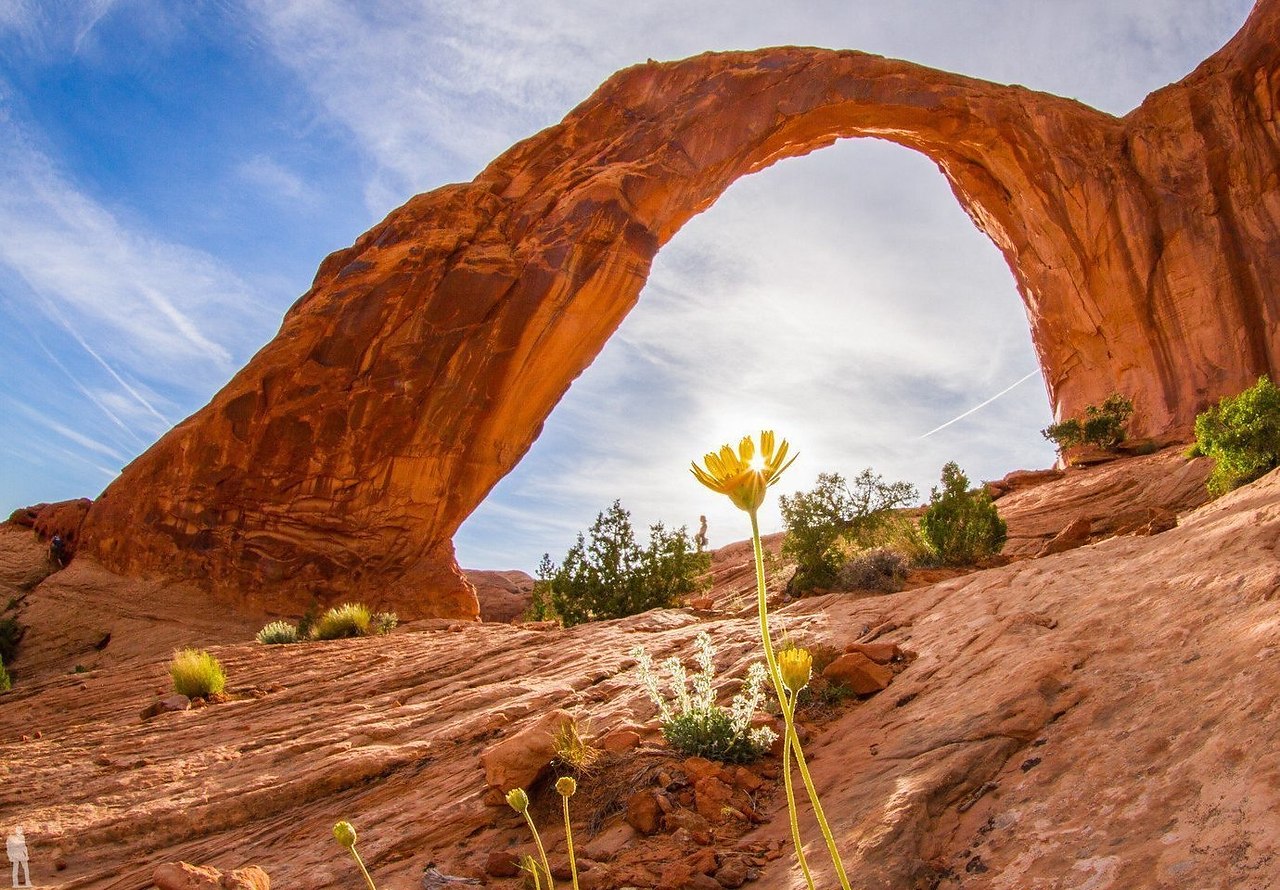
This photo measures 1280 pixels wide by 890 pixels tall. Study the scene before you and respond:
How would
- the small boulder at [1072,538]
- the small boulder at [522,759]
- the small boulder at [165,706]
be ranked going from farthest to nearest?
the small boulder at [1072,538] < the small boulder at [165,706] < the small boulder at [522,759]

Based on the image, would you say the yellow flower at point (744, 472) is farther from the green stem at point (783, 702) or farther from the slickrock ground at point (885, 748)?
the slickrock ground at point (885, 748)

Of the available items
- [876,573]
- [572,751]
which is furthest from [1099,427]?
[572,751]

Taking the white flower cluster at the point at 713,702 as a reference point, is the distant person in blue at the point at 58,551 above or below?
above

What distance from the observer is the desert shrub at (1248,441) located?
10.1 m

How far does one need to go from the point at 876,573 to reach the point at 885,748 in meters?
5.82

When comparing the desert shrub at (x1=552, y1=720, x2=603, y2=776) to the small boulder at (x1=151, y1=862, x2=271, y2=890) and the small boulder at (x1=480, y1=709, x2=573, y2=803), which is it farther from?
the small boulder at (x1=151, y1=862, x2=271, y2=890)

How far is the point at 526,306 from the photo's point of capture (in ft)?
64.4

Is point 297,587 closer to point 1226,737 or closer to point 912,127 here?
point 1226,737

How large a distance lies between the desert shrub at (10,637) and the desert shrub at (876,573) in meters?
17.2

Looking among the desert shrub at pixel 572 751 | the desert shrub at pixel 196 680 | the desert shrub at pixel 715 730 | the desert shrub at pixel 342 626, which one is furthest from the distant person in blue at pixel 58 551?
the desert shrub at pixel 715 730

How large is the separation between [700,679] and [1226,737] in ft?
10.2

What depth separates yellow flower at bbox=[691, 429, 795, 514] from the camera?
1718mm

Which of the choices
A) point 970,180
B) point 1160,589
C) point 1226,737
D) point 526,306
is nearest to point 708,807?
point 1226,737

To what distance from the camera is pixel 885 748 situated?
419cm
